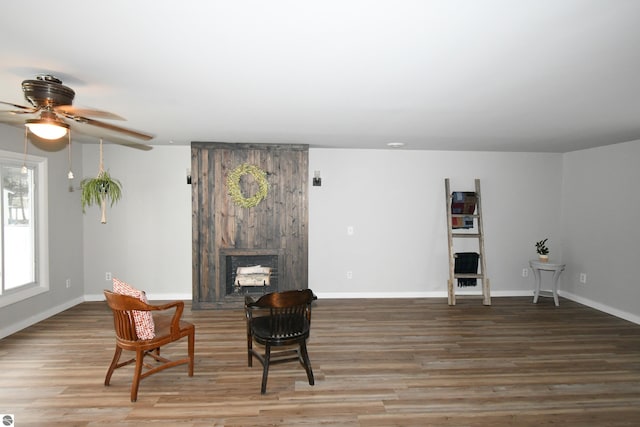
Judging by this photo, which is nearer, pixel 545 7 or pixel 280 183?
pixel 545 7

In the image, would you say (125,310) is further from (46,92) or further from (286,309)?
(46,92)

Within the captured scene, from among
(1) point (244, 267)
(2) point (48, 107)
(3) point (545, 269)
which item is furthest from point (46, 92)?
(3) point (545, 269)

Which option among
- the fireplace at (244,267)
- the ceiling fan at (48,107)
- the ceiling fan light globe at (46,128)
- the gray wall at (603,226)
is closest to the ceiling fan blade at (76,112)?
the ceiling fan at (48,107)

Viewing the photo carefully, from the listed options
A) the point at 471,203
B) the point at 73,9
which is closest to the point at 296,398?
the point at 73,9

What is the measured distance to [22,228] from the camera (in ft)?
14.1

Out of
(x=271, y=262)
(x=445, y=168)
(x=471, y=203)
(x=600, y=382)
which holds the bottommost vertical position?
(x=600, y=382)

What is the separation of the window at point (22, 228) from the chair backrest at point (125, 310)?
227 centimetres

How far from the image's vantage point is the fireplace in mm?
5109

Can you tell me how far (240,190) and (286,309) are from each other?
2.64 metres

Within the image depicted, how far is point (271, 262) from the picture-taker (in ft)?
17.4

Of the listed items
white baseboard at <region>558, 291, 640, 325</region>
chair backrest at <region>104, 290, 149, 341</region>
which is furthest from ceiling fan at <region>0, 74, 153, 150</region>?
white baseboard at <region>558, 291, 640, 325</region>

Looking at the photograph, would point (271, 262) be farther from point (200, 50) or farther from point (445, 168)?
point (200, 50)

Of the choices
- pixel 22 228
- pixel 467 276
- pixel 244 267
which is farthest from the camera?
pixel 467 276

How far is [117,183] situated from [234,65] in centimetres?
412
